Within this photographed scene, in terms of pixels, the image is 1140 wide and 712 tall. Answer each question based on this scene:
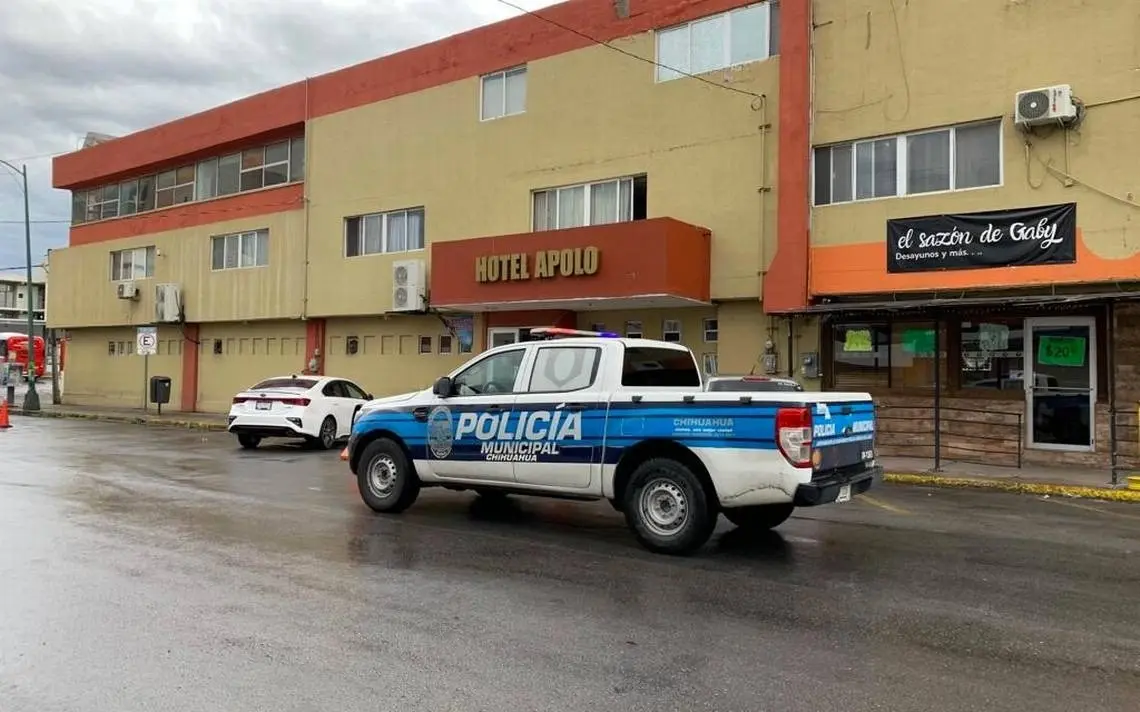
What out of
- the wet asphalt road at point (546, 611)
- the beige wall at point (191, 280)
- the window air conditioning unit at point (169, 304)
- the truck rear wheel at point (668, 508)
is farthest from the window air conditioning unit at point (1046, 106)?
the window air conditioning unit at point (169, 304)

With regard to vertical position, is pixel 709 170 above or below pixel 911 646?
above

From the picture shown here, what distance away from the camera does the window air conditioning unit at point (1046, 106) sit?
13.0 m

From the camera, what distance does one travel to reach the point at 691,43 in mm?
17500

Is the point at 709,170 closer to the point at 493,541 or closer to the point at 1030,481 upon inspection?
the point at 1030,481

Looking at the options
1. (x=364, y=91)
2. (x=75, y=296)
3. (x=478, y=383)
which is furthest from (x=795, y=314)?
(x=75, y=296)

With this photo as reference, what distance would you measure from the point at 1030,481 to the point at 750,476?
23.2ft

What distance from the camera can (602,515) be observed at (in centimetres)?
938

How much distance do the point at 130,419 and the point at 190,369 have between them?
4.17 m

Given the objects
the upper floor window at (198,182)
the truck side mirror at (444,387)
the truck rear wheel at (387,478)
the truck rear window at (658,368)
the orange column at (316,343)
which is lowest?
the truck rear wheel at (387,478)

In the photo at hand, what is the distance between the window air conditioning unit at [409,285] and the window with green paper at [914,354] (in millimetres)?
11184

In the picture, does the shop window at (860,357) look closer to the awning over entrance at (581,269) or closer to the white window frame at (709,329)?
the white window frame at (709,329)

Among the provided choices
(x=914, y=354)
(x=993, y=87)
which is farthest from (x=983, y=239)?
(x=993, y=87)

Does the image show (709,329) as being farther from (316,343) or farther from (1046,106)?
(316,343)

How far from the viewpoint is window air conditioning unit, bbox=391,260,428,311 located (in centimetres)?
2114
